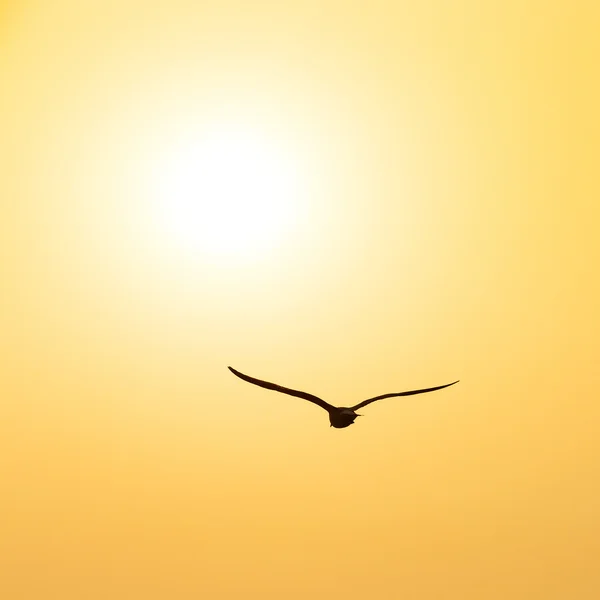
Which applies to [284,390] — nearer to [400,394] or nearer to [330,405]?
[330,405]

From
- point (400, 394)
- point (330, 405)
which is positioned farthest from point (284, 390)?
point (400, 394)

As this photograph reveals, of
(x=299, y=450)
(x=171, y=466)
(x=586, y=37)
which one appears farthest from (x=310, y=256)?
(x=586, y=37)

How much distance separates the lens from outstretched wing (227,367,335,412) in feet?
4.40

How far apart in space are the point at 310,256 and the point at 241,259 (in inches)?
5.6

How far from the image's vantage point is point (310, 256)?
54.8 inches

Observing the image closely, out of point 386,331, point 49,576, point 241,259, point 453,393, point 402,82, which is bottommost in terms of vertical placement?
point 49,576

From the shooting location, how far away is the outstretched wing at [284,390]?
1.34 m

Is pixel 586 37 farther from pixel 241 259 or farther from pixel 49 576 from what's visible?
pixel 49 576

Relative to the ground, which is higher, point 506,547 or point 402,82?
point 402,82

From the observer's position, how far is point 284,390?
4.42 feet

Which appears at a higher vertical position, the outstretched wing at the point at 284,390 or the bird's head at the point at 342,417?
the outstretched wing at the point at 284,390

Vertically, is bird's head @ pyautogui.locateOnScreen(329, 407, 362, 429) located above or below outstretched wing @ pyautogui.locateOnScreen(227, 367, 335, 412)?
below

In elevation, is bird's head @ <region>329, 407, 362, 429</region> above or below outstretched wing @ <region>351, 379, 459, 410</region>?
below

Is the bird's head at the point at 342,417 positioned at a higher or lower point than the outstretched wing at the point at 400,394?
lower
